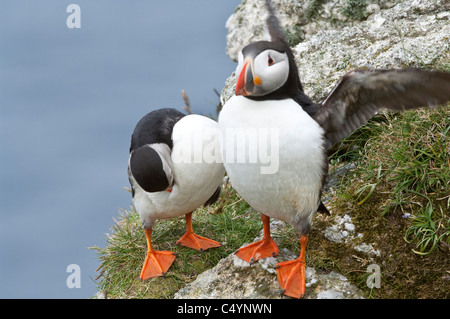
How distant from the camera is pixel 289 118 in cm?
353

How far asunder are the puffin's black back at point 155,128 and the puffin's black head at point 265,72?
1.17 m

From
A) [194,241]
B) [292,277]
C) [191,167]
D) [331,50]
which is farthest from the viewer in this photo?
[331,50]

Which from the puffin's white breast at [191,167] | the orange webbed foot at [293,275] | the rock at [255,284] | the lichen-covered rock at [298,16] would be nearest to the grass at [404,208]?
the rock at [255,284]

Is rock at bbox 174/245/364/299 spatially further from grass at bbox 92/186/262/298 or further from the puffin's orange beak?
the puffin's orange beak

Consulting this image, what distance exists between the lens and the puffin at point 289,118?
3395 mm

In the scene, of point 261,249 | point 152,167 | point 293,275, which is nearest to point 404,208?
point 293,275

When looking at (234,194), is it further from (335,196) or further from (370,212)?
(370,212)

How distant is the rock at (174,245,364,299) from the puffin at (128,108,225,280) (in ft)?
2.29

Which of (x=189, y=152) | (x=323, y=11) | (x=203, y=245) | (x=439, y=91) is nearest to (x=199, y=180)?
(x=189, y=152)

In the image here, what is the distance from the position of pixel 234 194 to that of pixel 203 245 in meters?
1.13

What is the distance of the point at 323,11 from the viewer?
722 centimetres

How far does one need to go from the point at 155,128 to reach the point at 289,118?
1.46m

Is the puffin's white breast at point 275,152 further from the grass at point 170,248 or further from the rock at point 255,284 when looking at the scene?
the grass at point 170,248

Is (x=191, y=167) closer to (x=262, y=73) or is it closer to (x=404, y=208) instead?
(x=262, y=73)
